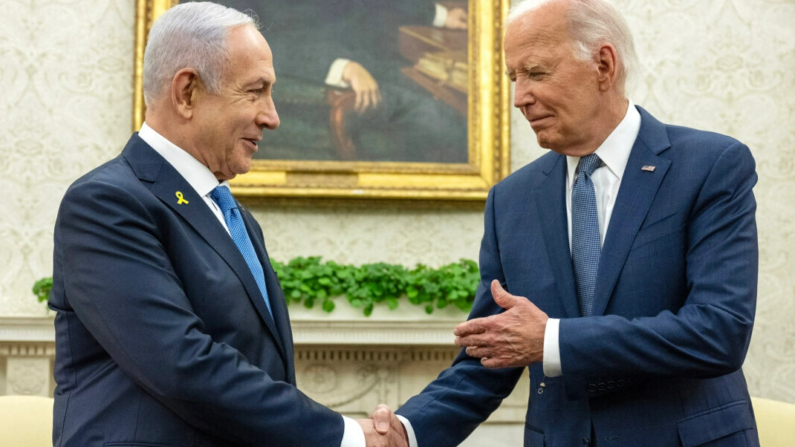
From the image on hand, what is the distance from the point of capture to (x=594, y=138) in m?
2.25

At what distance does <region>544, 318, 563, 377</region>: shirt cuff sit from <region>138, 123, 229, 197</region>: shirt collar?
2.93 feet

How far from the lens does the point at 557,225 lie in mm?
2201

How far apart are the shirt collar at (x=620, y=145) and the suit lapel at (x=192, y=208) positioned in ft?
2.96

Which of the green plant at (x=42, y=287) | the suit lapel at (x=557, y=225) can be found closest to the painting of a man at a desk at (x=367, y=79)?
the green plant at (x=42, y=287)

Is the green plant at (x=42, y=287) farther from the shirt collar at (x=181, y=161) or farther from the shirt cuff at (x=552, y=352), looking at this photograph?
the shirt cuff at (x=552, y=352)

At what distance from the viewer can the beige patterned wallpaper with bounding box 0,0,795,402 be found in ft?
14.8

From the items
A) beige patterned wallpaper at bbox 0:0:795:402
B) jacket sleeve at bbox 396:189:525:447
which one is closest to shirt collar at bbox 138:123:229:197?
jacket sleeve at bbox 396:189:525:447

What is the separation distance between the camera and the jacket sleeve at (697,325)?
6.31 ft

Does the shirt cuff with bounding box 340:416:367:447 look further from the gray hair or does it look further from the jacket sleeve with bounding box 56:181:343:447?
the gray hair

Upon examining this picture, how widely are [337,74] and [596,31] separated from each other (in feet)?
8.28

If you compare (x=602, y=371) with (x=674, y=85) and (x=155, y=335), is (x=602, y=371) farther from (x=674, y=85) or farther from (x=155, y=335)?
(x=674, y=85)

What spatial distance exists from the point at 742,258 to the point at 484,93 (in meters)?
2.84

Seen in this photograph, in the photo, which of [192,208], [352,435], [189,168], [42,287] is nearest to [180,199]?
[192,208]

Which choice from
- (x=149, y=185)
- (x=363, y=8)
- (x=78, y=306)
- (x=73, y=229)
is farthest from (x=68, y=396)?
(x=363, y=8)
